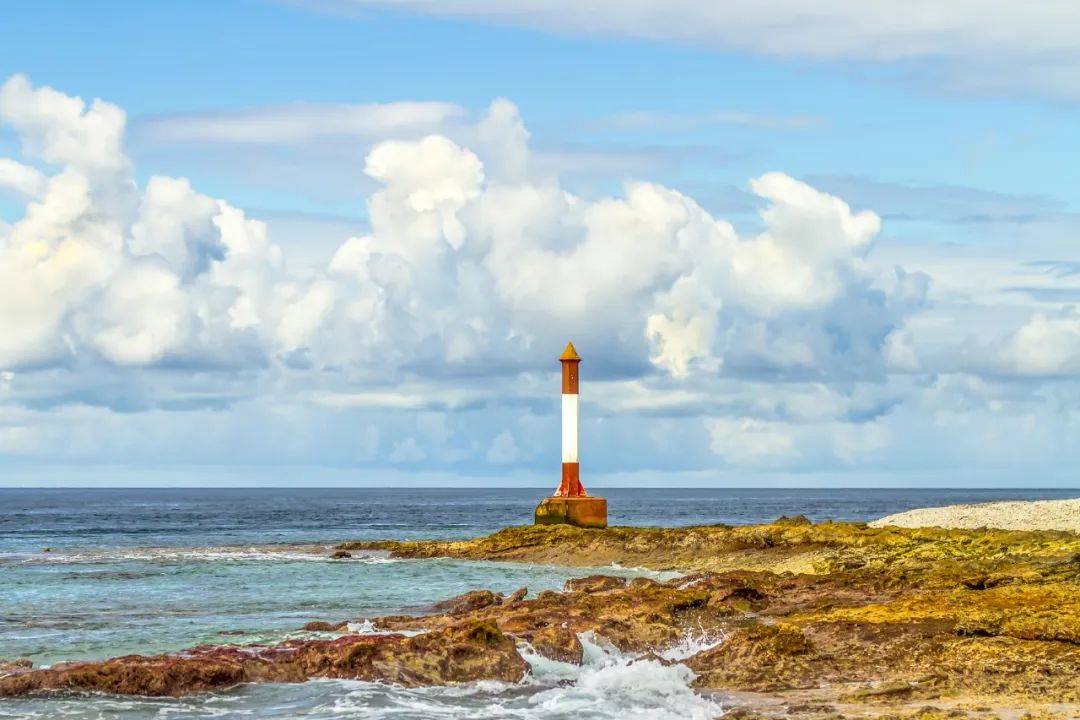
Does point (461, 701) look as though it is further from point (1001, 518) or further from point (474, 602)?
point (1001, 518)

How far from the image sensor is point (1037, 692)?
1434 cm

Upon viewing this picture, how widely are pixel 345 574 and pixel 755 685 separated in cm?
2237

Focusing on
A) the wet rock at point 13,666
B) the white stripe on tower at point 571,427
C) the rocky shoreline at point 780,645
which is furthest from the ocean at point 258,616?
the white stripe on tower at point 571,427

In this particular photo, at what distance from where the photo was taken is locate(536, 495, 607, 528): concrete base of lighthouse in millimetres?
45656

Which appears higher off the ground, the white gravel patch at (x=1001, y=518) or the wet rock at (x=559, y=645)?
the white gravel patch at (x=1001, y=518)

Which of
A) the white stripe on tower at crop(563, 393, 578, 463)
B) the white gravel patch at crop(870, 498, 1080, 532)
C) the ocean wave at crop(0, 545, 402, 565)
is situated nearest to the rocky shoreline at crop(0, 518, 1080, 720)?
the white gravel patch at crop(870, 498, 1080, 532)

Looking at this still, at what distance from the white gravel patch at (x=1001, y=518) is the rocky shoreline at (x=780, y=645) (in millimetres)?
13720

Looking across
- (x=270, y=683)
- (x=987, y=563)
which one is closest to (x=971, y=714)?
(x=270, y=683)

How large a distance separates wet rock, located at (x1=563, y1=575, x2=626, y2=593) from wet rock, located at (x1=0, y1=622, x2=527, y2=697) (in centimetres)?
856

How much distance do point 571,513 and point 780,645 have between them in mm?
29194

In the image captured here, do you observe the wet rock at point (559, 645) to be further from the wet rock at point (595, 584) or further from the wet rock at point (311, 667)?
the wet rock at point (595, 584)

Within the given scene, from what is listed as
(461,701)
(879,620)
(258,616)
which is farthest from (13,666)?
(879,620)

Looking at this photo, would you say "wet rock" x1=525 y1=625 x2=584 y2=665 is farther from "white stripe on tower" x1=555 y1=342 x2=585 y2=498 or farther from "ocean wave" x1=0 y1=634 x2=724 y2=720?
"white stripe on tower" x1=555 y1=342 x2=585 y2=498

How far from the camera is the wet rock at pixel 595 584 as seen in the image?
26.2 metres
